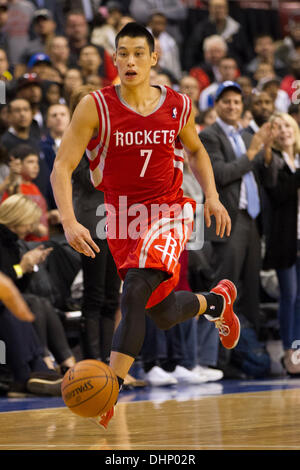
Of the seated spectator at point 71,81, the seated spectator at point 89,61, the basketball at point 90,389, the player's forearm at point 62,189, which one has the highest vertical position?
the seated spectator at point 89,61

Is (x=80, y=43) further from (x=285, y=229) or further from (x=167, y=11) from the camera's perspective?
(x=285, y=229)

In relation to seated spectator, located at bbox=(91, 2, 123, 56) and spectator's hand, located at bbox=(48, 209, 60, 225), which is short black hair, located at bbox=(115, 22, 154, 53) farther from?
seated spectator, located at bbox=(91, 2, 123, 56)

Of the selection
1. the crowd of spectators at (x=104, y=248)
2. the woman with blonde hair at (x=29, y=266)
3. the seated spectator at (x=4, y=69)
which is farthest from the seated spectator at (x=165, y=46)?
the woman with blonde hair at (x=29, y=266)

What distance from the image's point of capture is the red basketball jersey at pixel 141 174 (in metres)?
5.24

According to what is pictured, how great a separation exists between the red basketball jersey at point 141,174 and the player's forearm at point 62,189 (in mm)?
294

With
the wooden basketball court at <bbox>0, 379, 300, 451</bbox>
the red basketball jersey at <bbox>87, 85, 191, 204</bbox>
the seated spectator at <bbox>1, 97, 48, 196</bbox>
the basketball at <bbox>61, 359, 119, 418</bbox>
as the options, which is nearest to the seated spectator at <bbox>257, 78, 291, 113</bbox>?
the seated spectator at <bbox>1, 97, 48, 196</bbox>

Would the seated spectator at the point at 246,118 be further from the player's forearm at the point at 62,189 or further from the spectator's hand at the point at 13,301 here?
the spectator's hand at the point at 13,301

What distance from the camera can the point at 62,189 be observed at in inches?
202

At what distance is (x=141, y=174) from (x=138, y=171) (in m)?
0.03

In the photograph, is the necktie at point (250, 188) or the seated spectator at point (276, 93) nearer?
the necktie at point (250, 188)

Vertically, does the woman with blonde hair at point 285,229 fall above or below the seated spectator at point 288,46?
below

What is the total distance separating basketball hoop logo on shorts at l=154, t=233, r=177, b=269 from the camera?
520 centimetres

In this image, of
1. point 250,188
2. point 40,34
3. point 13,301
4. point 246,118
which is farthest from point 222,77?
point 13,301
